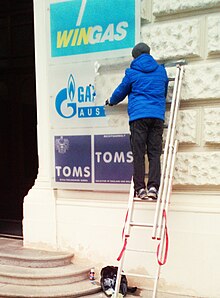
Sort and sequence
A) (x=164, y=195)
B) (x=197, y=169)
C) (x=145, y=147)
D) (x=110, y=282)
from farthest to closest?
(x=110, y=282)
(x=197, y=169)
(x=145, y=147)
(x=164, y=195)

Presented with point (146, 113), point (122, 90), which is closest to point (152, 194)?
point (146, 113)

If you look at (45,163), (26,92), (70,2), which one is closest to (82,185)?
(45,163)

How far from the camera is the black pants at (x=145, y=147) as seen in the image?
3664mm

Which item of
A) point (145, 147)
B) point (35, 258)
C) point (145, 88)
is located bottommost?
point (35, 258)

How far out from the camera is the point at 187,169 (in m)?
3.98

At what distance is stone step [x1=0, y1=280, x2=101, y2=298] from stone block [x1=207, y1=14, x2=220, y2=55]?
292cm

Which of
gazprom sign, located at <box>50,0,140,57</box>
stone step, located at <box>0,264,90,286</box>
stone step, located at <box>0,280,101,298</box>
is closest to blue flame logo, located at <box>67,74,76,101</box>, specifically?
gazprom sign, located at <box>50,0,140,57</box>

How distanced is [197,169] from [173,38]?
4.79ft

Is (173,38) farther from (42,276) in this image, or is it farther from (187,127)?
(42,276)

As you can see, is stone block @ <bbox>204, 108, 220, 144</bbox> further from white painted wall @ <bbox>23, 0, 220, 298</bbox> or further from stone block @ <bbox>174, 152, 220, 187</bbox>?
stone block @ <bbox>174, 152, 220, 187</bbox>

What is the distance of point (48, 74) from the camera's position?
183 inches

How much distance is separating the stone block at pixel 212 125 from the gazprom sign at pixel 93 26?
118 cm

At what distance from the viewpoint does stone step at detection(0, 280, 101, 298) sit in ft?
12.8

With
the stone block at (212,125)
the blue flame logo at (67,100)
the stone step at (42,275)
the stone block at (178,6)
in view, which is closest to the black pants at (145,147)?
the stone block at (212,125)
